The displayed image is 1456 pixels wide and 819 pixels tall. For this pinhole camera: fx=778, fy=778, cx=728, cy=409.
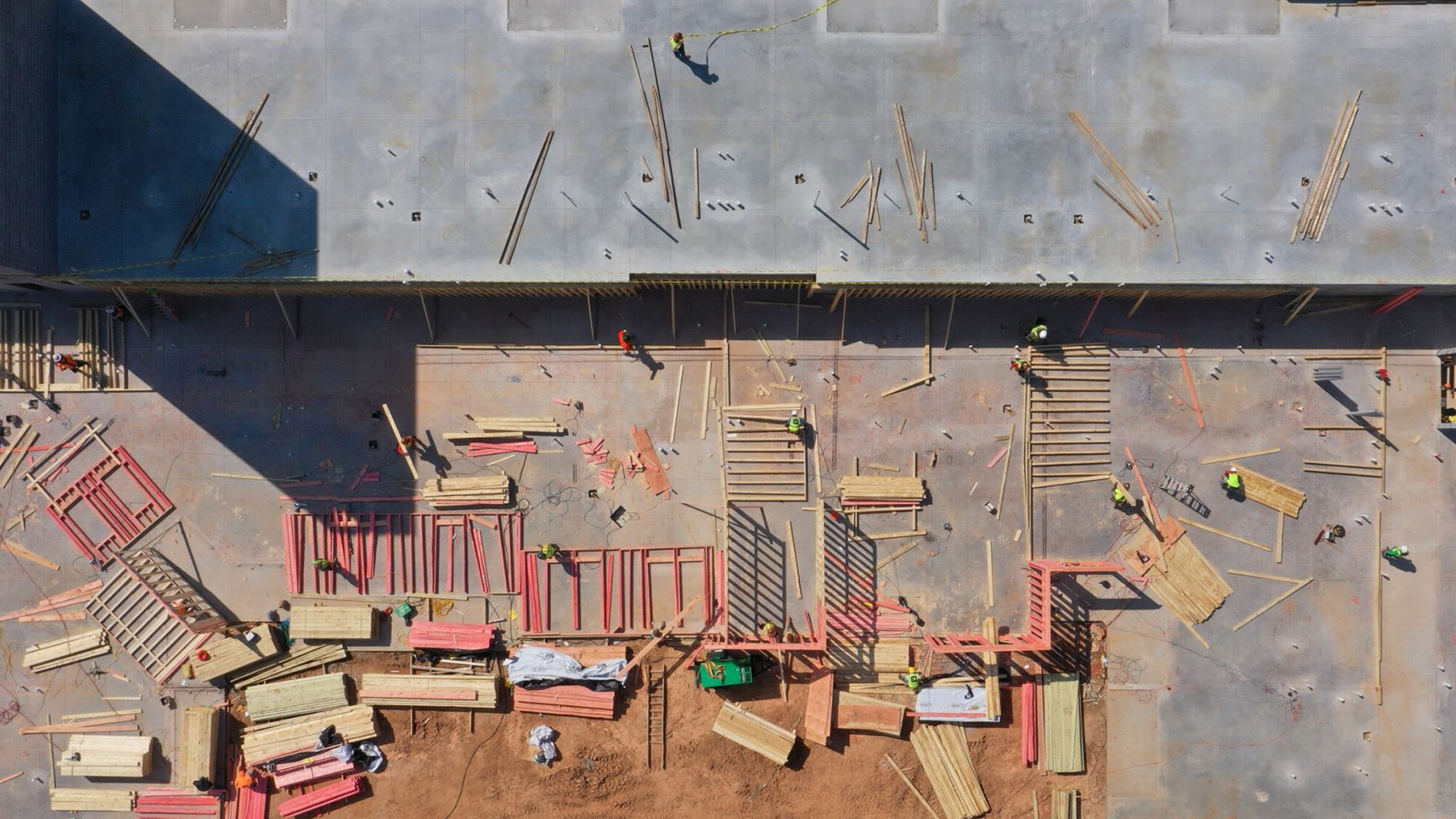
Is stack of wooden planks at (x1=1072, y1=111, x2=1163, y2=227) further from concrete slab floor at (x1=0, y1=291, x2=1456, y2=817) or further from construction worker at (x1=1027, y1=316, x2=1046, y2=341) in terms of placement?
construction worker at (x1=1027, y1=316, x2=1046, y2=341)

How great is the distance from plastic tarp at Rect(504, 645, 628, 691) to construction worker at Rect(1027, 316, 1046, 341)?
49.1ft

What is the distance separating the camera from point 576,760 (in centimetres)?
2303

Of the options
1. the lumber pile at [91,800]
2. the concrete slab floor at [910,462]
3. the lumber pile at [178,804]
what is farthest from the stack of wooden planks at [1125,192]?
the lumber pile at [91,800]

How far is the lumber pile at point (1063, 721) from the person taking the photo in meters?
22.8

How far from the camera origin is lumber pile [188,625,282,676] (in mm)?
22250

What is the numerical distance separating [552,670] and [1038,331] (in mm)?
16803

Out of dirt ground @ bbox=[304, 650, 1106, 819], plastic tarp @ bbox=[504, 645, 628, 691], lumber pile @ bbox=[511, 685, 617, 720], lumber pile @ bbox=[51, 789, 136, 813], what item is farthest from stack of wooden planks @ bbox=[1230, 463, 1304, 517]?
lumber pile @ bbox=[51, 789, 136, 813]

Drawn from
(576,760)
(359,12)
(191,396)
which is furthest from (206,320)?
(576,760)

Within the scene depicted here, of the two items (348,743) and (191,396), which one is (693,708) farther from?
(191,396)

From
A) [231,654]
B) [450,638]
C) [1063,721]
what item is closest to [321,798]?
[231,654]

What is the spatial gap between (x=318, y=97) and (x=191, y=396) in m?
9.57

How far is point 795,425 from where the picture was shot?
2208 centimetres

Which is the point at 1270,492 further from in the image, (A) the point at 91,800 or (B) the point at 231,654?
(A) the point at 91,800

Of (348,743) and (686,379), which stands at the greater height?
(686,379)
